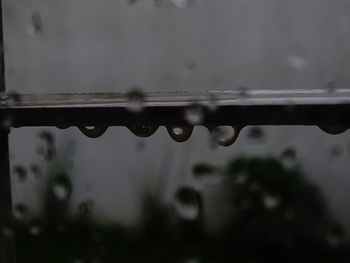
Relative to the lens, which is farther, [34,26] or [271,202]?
[271,202]

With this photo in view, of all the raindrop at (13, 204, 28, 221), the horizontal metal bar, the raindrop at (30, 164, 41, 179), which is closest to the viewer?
the horizontal metal bar

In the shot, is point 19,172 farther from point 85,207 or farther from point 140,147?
point 140,147

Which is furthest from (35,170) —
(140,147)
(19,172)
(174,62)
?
(174,62)

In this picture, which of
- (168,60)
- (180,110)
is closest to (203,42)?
(168,60)

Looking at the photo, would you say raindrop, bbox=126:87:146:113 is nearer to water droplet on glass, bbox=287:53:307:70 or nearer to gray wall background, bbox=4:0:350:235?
gray wall background, bbox=4:0:350:235

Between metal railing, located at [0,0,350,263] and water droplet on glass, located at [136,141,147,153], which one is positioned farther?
water droplet on glass, located at [136,141,147,153]

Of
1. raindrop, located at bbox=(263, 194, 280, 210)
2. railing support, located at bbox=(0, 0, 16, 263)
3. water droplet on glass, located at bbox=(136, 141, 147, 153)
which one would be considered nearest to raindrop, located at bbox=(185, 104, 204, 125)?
railing support, located at bbox=(0, 0, 16, 263)

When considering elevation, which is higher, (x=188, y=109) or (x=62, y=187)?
(x=188, y=109)

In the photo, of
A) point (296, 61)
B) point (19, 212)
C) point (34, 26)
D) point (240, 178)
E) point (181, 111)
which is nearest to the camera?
point (181, 111)
